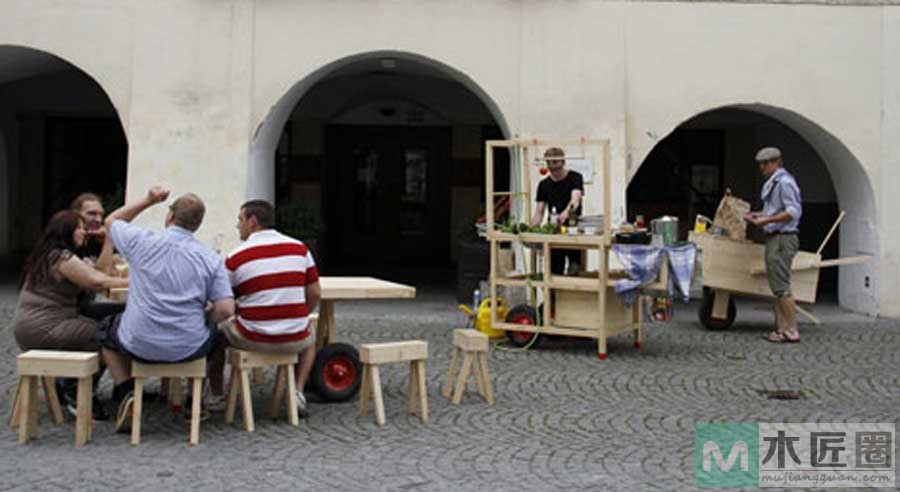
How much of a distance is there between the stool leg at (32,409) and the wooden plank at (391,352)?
5.92 feet

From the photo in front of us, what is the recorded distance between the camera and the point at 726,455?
5617 millimetres

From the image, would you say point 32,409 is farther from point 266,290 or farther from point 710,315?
point 710,315

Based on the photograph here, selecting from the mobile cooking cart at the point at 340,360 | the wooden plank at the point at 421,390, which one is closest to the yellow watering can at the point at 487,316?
the mobile cooking cart at the point at 340,360

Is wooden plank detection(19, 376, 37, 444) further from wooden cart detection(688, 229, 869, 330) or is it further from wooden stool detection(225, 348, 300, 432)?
wooden cart detection(688, 229, 869, 330)

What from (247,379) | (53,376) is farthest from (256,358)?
(53,376)

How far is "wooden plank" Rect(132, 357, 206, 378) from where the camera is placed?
5684 mm

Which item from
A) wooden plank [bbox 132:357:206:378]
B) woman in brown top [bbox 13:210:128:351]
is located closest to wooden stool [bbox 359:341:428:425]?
wooden plank [bbox 132:357:206:378]

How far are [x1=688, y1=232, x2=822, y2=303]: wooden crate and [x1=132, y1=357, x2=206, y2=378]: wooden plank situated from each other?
18.1 ft

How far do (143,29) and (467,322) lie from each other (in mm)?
4631

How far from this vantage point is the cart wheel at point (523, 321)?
8953mm

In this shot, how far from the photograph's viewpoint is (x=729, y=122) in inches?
634

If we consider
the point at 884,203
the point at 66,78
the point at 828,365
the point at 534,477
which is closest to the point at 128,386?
the point at 534,477

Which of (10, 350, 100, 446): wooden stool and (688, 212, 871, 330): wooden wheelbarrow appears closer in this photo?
(10, 350, 100, 446): wooden stool

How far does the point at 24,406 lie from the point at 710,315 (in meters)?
6.82
